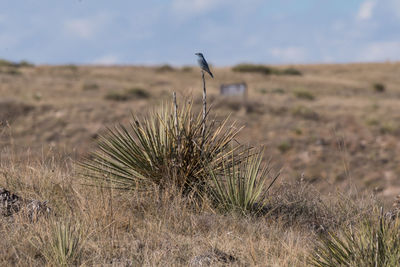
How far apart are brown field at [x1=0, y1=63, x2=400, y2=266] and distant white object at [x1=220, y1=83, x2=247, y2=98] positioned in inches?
19.2

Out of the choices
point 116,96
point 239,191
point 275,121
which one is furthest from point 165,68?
point 239,191

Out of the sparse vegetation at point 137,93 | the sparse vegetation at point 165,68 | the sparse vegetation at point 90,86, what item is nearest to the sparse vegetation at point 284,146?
the sparse vegetation at point 137,93

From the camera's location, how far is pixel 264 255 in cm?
471

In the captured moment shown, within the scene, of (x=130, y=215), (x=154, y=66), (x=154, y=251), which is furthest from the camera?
(x=154, y=66)

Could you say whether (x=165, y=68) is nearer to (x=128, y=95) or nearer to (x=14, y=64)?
(x=14, y=64)

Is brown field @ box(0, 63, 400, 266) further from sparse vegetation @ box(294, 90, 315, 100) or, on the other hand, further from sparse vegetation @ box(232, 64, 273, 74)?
sparse vegetation @ box(232, 64, 273, 74)

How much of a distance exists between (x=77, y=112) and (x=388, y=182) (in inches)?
631

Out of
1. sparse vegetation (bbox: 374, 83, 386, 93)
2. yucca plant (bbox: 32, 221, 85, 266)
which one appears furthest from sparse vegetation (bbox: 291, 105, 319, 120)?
yucca plant (bbox: 32, 221, 85, 266)

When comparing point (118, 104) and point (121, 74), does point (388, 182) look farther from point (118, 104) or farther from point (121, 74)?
point (121, 74)

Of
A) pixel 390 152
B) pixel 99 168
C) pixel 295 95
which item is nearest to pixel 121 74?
pixel 295 95

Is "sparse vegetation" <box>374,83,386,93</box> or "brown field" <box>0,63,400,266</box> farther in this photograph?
"sparse vegetation" <box>374,83,386,93</box>

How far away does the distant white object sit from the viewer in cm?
3112

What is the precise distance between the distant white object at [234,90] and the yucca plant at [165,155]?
2487cm

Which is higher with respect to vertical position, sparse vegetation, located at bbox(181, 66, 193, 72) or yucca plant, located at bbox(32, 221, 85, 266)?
sparse vegetation, located at bbox(181, 66, 193, 72)
